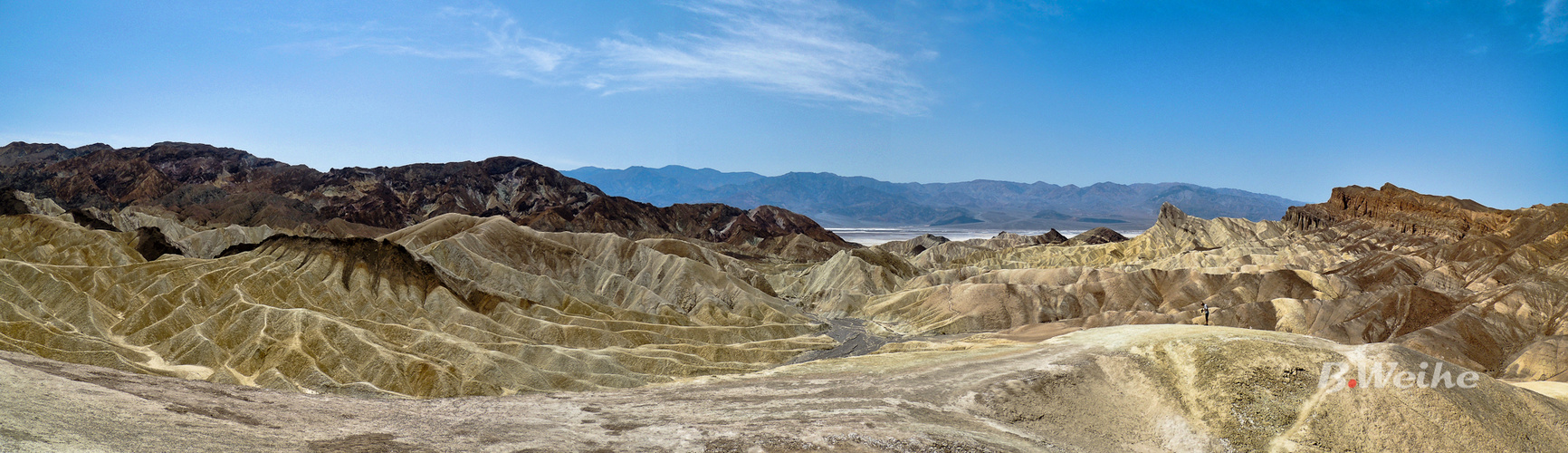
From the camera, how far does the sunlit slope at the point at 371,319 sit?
5591cm

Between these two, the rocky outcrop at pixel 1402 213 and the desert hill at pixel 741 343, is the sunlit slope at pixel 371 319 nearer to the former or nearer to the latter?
the desert hill at pixel 741 343

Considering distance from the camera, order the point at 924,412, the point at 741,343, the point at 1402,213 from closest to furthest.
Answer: the point at 924,412 → the point at 741,343 → the point at 1402,213

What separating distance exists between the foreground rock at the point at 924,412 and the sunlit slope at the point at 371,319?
22.8m

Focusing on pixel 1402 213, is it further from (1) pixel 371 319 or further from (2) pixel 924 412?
(1) pixel 371 319

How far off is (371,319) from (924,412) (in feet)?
201

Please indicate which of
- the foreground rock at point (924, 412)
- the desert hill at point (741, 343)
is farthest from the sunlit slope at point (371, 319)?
the foreground rock at point (924, 412)

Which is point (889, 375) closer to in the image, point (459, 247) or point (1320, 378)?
point (1320, 378)

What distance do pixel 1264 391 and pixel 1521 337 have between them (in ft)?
182

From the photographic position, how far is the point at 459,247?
10800 centimetres

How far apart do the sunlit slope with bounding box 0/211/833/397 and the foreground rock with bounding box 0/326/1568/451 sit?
74.7 feet

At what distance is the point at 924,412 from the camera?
3547 cm

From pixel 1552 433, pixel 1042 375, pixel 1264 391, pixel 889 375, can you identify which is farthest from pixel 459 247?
pixel 1552 433

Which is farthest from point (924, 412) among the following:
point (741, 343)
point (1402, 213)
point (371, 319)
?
point (1402, 213)

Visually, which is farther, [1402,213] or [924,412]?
[1402,213]
